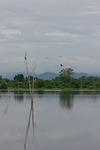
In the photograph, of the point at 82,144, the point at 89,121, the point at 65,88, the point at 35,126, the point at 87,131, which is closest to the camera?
the point at 82,144

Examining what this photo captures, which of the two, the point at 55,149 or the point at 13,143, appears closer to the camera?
the point at 55,149

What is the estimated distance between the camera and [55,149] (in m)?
11.0

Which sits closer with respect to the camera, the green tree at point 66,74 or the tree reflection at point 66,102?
the tree reflection at point 66,102

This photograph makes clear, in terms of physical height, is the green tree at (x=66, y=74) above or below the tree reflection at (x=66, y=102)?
above

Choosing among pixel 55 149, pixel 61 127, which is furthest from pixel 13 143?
pixel 61 127

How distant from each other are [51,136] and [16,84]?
62.6 metres

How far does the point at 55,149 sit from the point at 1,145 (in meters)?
2.08

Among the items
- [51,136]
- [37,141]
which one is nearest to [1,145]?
[37,141]

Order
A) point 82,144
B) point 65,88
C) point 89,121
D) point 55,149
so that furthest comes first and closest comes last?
point 65,88 < point 89,121 < point 82,144 < point 55,149

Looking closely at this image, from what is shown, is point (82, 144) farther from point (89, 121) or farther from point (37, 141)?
point (89, 121)

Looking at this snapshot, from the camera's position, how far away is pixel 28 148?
448 inches

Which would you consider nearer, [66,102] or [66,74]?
[66,102]

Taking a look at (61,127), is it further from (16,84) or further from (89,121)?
(16,84)

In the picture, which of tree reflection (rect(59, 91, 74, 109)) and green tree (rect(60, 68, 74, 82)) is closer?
tree reflection (rect(59, 91, 74, 109))
